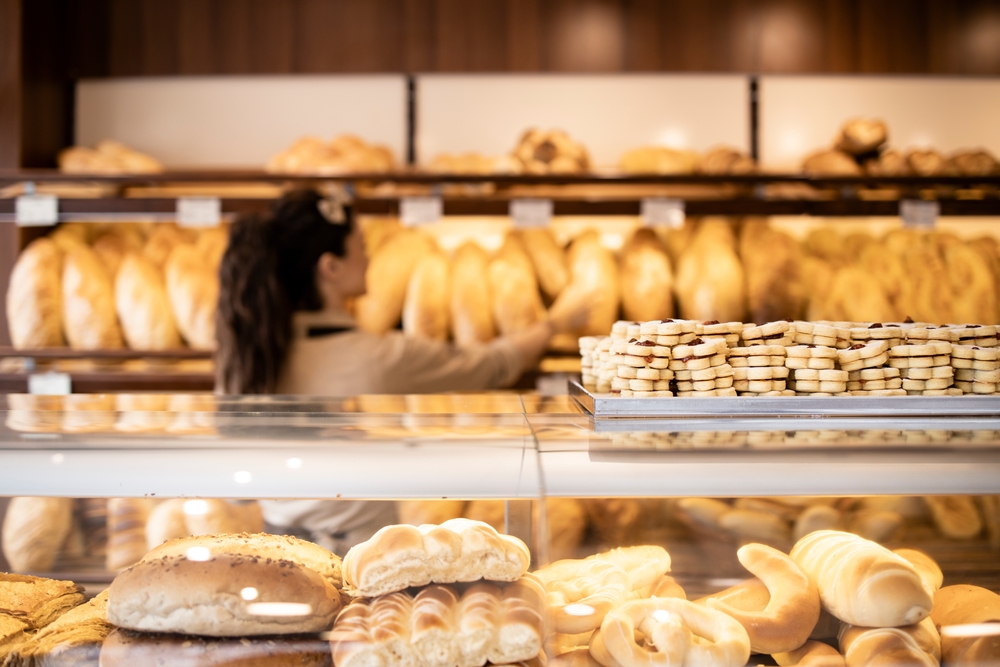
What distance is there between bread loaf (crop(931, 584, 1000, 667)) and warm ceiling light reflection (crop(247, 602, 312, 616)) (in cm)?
81

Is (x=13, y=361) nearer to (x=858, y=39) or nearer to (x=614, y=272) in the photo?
(x=614, y=272)

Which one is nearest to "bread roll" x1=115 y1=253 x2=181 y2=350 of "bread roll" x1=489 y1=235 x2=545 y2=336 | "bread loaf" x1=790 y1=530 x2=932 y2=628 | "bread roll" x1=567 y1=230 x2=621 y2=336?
"bread roll" x1=489 y1=235 x2=545 y2=336

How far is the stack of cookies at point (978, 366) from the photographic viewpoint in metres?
1.09

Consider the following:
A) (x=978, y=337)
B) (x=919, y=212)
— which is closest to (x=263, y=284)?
(x=978, y=337)

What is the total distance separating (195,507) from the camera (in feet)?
3.38

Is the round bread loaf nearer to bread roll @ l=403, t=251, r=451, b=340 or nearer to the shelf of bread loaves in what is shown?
the shelf of bread loaves

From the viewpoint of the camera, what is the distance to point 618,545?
1.02 meters

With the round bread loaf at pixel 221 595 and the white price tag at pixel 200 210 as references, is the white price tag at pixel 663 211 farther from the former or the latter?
the round bread loaf at pixel 221 595

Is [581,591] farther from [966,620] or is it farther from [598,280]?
[598,280]

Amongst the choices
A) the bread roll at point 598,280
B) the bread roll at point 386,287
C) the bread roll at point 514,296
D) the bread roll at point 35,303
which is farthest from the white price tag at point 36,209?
the bread roll at point 598,280

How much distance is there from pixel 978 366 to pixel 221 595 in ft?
3.51

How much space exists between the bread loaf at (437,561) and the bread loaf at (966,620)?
55cm

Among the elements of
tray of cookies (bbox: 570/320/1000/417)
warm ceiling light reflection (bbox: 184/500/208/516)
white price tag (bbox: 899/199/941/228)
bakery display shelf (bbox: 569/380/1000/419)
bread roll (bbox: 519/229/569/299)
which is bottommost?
warm ceiling light reflection (bbox: 184/500/208/516)

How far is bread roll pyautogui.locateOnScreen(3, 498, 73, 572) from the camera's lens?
3.35 ft
